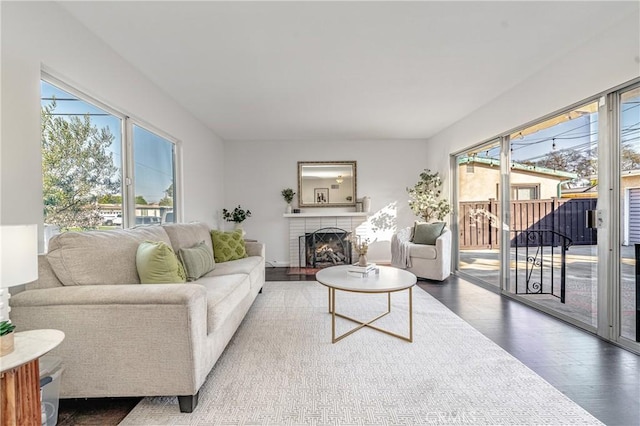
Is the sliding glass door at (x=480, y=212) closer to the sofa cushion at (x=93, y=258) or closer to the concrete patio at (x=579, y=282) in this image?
the concrete patio at (x=579, y=282)

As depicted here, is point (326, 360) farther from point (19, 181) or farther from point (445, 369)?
point (19, 181)

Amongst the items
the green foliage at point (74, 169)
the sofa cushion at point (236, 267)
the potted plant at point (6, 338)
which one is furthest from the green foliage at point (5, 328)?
the sofa cushion at point (236, 267)

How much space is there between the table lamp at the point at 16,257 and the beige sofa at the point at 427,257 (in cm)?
415

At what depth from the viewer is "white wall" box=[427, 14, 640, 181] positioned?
2137 mm

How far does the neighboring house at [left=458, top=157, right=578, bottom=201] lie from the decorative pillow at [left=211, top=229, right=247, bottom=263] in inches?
133

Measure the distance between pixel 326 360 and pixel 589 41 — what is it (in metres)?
3.31

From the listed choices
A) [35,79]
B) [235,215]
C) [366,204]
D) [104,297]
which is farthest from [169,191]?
[366,204]

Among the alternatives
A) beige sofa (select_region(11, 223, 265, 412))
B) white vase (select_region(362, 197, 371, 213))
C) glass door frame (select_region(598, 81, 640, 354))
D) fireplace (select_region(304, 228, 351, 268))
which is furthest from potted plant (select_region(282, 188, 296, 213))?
glass door frame (select_region(598, 81, 640, 354))

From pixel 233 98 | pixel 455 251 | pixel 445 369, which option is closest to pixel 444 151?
pixel 455 251

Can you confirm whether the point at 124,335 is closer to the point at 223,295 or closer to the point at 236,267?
the point at 223,295

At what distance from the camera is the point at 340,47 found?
246 cm

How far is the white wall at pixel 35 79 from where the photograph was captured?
164 cm

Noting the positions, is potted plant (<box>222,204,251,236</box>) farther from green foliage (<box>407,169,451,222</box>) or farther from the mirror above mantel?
green foliage (<box>407,169,451,222</box>)

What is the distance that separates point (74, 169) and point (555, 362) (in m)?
3.85
